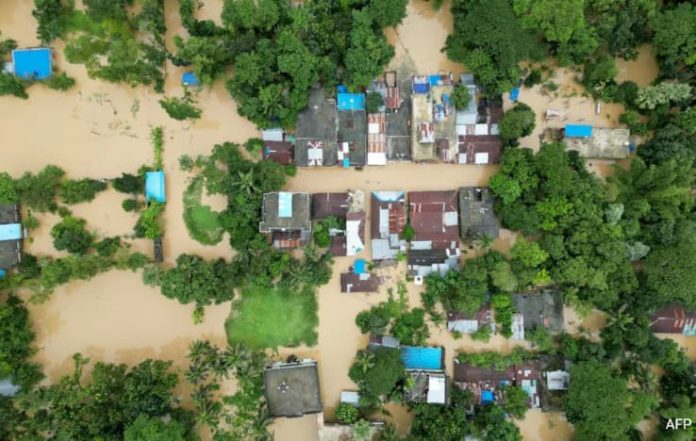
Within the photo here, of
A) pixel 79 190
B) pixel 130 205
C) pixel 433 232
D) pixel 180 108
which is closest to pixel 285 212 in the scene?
pixel 180 108

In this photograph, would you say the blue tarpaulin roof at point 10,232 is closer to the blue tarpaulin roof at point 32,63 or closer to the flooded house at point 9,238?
the flooded house at point 9,238

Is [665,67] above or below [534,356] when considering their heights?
above

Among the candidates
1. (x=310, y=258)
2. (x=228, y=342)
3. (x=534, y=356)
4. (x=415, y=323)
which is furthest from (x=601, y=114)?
(x=228, y=342)

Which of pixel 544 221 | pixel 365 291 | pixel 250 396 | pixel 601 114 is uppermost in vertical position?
pixel 601 114

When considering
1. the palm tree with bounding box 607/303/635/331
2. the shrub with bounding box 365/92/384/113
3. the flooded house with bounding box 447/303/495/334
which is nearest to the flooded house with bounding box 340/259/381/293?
the flooded house with bounding box 447/303/495/334

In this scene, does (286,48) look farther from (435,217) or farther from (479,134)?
(435,217)

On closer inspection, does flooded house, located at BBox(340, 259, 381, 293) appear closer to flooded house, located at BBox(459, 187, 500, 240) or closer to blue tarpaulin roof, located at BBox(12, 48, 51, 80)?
flooded house, located at BBox(459, 187, 500, 240)

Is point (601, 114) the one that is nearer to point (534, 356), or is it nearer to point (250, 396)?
point (534, 356)
